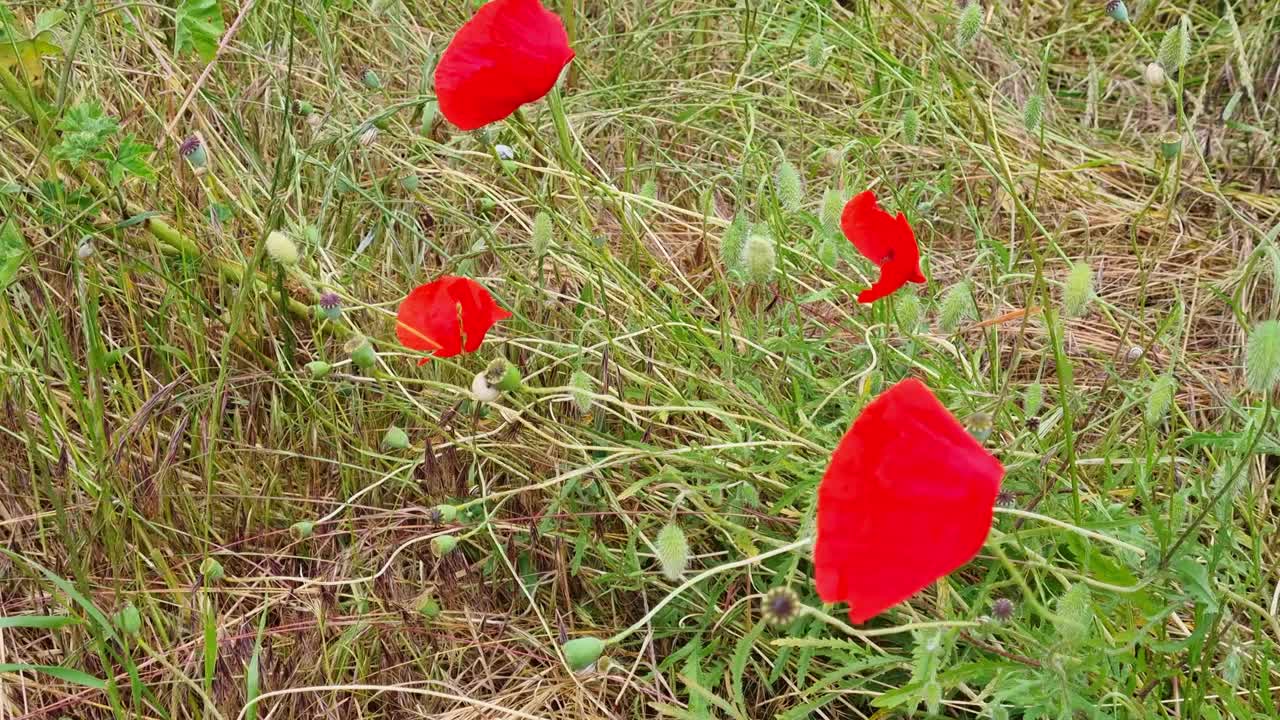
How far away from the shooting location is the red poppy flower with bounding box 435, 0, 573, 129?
128 centimetres

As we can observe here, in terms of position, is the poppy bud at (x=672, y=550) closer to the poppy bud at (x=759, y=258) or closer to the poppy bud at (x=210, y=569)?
the poppy bud at (x=759, y=258)

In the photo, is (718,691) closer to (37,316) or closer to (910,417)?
(910,417)

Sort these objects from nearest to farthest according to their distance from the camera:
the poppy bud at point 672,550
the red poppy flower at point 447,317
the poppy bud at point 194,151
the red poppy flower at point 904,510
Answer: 1. the red poppy flower at point 904,510
2. the poppy bud at point 672,550
3. the red poppy flower at point 447,317
4. the poppy bud at point 194,151

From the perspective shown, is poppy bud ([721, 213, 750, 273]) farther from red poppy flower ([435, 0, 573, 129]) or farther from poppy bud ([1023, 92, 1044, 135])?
poppy bud ([1023, 92, 1044, 135])

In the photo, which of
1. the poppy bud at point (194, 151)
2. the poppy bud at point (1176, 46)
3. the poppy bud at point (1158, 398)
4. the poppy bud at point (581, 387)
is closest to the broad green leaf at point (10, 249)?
the poppy bud at point (194, 151)

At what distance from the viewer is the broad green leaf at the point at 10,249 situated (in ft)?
4.94

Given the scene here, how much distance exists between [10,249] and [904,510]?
1.25m

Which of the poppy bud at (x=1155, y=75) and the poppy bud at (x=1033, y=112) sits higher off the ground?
the poppy bud at (x=1155, y=75)

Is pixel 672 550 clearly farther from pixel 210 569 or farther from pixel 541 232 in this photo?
pixel 210 569

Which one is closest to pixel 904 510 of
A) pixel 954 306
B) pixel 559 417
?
pixel 954 306

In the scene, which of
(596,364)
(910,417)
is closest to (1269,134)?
(596,364)

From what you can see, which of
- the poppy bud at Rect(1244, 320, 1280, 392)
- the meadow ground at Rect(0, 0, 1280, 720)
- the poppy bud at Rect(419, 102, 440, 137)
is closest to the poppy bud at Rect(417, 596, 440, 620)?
the meadow ground at Rect(0, 0, 1280, 720)

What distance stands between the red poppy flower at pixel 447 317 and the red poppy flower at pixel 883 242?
415 mm

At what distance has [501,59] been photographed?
4.21ft
